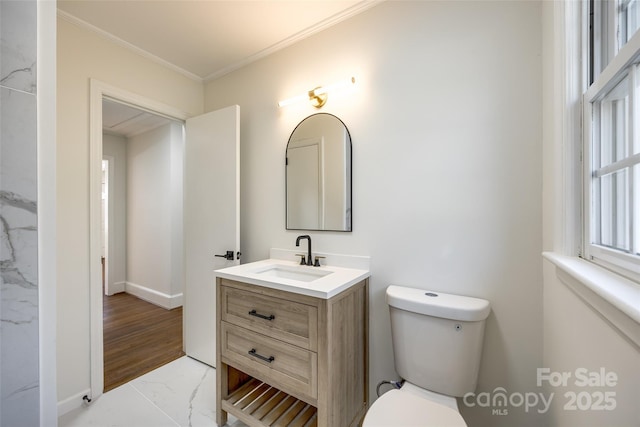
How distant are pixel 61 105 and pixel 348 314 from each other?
2.10 meters

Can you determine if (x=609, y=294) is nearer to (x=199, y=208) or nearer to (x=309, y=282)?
(x=309, y=282)

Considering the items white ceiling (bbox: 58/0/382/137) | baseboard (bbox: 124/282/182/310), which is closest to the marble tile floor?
baseboard (bbox: 124/282/182/310)

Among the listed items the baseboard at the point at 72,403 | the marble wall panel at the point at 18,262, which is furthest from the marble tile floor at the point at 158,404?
the marble wall panel at the point at 18,262

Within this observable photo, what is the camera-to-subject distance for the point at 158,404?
1.67 m

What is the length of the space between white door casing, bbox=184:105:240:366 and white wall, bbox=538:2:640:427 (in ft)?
5.81

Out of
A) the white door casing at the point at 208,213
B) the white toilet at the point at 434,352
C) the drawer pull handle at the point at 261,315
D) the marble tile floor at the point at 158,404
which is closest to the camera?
the white toilet at the point at 434,352

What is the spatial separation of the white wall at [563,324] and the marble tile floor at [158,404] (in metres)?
1.60

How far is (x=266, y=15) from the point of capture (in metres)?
1.63

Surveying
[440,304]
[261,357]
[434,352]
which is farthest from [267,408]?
[440,304]

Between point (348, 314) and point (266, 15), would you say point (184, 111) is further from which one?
point (348, 314)

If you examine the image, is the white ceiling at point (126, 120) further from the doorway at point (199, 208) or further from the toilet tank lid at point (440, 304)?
the toilet tank lid at point (440, 304)

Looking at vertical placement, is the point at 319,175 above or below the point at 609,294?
above

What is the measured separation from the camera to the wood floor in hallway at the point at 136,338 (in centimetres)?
204

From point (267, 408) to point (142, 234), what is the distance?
10.7 ft
